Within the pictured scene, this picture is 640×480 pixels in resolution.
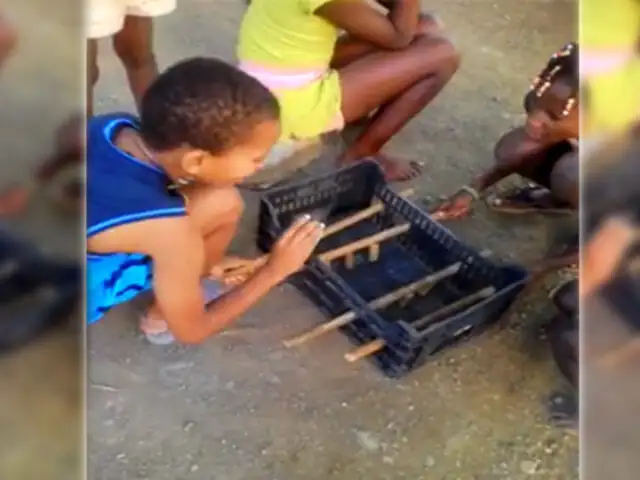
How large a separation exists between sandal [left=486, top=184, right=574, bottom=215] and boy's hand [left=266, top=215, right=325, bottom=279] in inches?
9.0

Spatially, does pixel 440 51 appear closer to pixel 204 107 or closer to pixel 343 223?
pixel 343 223

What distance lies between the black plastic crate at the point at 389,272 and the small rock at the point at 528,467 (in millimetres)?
106

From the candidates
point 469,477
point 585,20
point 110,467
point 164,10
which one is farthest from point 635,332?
point 164,10

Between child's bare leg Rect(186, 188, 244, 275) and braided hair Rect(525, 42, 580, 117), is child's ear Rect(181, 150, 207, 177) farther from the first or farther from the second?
braided hair Rect(525, 42, 580, 117)

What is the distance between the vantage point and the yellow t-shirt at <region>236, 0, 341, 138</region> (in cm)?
91

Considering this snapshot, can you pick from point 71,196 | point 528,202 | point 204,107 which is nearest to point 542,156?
point 528,202

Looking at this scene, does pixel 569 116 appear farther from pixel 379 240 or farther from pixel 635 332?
pixel 635 332

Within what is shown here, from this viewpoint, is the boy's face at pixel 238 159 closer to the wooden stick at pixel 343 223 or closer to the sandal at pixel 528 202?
the wooden stick at pixel 343 223

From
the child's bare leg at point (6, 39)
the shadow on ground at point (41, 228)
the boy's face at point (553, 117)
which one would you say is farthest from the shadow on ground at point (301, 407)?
the child's bare leg at point (6, 39)

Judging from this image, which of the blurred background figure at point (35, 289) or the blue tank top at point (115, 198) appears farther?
the blue tank top at point (115, 198)

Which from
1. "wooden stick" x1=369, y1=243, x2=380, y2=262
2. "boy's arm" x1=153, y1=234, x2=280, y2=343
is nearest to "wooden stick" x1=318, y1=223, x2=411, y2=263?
"wooden stick" x1=369, y1=243, x2=380, y2=262

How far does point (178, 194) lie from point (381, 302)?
0.19 m

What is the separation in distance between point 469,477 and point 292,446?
12 cm

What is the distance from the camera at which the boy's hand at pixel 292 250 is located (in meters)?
0.77
